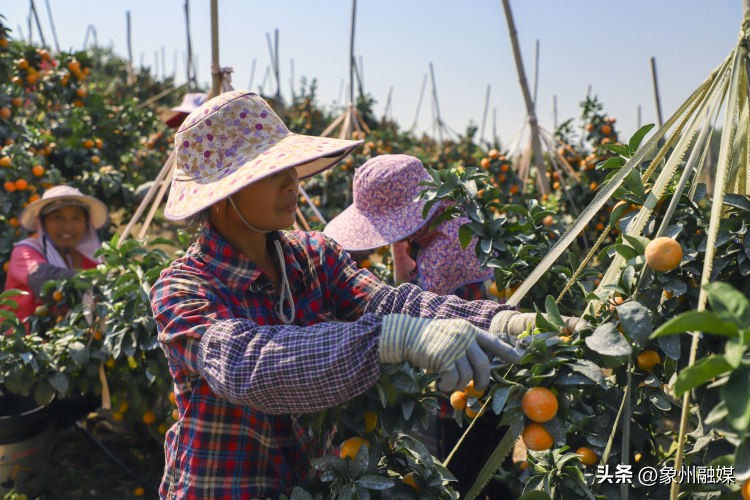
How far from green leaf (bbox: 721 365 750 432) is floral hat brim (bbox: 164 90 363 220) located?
726 millimetres

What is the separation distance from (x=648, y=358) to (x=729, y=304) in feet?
1.41

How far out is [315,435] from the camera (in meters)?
1.23

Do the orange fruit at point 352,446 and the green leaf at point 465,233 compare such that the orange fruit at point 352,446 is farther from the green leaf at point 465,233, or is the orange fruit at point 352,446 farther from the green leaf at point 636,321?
the green leaf at point 465,233

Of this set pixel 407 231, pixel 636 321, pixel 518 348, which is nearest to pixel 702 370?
pixel 636 321

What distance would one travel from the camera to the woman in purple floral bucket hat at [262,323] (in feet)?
3.29

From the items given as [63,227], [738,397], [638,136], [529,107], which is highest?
[638,136]

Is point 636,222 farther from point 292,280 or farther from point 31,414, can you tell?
point 31,414

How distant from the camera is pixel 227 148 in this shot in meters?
1.26

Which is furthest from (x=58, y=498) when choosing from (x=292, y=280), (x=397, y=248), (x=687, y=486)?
(x=687, y=486)

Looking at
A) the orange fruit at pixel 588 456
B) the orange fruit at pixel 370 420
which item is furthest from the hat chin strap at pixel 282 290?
the orange fruit at pixel 588 456

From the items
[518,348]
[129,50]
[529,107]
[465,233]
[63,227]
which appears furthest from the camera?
[129,50]

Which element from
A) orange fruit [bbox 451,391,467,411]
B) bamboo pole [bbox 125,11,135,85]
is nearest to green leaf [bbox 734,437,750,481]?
orange fruit [bbox 451,391,467,411]

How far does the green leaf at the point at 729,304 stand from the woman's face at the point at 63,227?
3.18 m

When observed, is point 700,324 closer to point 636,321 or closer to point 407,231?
point 636,321
